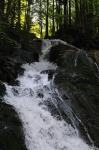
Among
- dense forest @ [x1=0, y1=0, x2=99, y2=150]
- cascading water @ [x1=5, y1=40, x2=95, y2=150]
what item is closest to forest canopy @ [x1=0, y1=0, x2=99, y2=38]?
dense forest @ [x1=0, y1=0, x2=99, y2=150]

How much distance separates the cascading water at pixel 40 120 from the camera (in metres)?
11.8

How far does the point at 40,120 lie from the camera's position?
12914 mm

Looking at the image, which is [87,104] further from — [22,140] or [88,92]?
[22,140]

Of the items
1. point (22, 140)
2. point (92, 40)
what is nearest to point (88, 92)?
point (22, 140)

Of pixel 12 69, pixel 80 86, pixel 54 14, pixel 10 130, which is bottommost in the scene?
pixel 10 130

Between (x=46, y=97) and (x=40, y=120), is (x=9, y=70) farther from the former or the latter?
(x=40, y=120)

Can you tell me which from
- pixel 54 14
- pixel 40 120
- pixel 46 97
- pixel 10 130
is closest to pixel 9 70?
pixel 46 97

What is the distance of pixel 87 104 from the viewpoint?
1471cm

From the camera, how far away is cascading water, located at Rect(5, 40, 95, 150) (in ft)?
38.7

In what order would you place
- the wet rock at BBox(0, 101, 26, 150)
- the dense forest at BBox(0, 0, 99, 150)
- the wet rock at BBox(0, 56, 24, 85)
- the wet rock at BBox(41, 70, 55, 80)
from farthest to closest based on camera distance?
the wet rock at BBox(41, 70, 55, 80), the wet rock at BBox(0, 56, 24, 85), the dense forest at BBox(0, 0, 99, 150), the wet rock at BBox(0, 101, 26, 150)

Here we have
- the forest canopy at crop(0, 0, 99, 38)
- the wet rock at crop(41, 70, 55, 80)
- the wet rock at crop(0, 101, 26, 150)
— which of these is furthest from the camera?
the forest canopy at crop(0, 0, 99, 38)

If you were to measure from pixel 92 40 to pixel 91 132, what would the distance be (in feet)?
45.7

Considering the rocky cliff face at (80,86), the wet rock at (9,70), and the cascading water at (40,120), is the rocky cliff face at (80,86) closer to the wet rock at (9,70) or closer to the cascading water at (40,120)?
the cascading water at (40,120)

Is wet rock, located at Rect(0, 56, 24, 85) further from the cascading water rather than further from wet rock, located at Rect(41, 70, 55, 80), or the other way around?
wet rock, located at Rect(41, 70, 55, 80)
